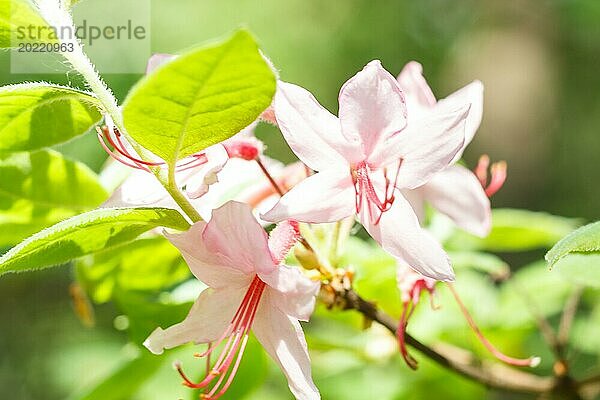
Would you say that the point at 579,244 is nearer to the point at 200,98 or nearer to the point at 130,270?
the point at 200,98

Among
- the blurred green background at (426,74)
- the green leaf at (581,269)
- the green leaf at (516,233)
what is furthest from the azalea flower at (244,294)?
the blurred green background at (426,74)

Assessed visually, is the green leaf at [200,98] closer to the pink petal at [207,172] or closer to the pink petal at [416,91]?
the pink petal at [207,172]

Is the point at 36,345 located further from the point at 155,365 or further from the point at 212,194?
the point at 212,194

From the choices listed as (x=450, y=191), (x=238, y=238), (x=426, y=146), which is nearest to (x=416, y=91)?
(x=450, y=191)

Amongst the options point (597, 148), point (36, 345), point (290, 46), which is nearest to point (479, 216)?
point (36, 345)

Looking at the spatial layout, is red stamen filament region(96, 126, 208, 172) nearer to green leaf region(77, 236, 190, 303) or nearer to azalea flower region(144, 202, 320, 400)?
azalea flower region(144, 202, 320, 400)
